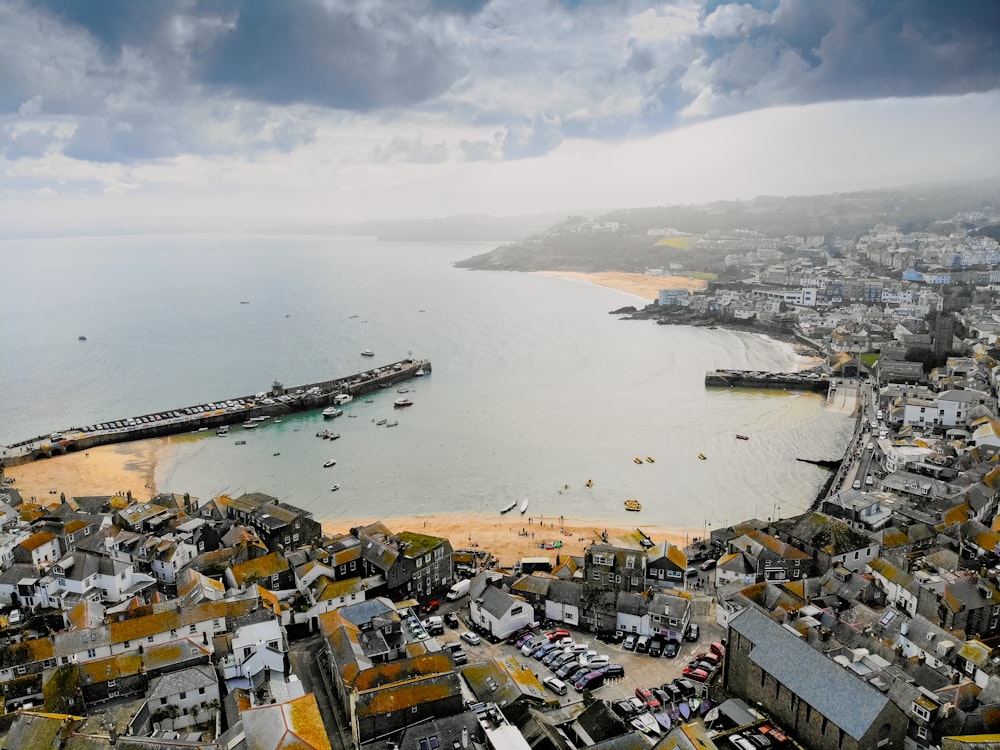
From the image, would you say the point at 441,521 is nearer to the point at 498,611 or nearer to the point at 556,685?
the point at 498,611

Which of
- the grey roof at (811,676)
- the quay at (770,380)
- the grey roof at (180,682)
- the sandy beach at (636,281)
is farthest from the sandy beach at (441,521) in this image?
the sandy beach at (636,281)

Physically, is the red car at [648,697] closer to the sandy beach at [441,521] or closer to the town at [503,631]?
the town at [503,631]

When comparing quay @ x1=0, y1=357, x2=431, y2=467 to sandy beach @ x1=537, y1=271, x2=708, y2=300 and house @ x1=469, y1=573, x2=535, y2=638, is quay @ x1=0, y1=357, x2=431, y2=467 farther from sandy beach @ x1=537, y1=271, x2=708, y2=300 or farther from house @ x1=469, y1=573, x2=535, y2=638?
sandy beach @ x1=537, y1=271, x2=708, y2=300

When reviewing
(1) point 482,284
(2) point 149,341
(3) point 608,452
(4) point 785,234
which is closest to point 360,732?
(3) point 608,452

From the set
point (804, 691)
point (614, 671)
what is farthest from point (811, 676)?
point (614, 671)

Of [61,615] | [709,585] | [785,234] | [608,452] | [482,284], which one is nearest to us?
[61,615]

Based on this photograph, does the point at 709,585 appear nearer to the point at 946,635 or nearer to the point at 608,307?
the point at 946,635

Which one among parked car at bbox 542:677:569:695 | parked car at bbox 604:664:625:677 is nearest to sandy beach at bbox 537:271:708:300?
parked car at bbox 604:664:625:677
